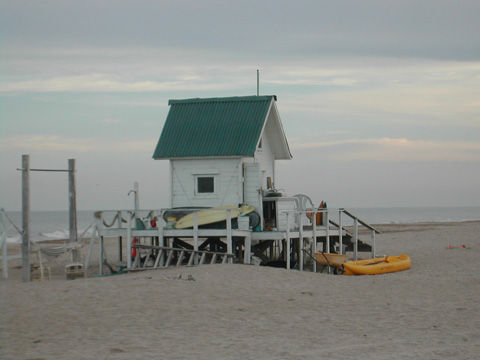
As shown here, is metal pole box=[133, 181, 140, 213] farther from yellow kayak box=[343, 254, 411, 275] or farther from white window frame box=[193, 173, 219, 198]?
yellow kayak box=[343, 254, 411, 275]

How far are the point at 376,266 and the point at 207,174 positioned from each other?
6295 millimetres

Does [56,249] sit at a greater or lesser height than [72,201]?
lesser

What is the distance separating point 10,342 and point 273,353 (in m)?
4.29

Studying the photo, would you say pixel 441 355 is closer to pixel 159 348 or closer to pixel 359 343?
pixel 359 343

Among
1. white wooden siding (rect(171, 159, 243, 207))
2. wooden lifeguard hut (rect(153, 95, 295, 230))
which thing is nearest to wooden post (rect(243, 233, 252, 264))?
wooden lifeguard hut (rect(153, 95, 295, 230))

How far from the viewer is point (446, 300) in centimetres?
1623

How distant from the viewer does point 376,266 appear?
21.9 m

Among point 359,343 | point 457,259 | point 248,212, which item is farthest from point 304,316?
point 457,259

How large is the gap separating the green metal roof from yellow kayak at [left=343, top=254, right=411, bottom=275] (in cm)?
483

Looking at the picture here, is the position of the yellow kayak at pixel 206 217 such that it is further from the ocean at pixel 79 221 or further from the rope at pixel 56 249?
the ocean at pixel 79 221

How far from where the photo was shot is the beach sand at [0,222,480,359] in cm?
1134

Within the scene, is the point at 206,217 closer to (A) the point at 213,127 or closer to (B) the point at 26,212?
(A) the point at 213,127

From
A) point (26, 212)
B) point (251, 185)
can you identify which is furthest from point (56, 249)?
point (251, 185)

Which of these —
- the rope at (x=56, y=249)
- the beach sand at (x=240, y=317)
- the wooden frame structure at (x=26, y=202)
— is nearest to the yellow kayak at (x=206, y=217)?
the beach sand at (x=240, y=317)
